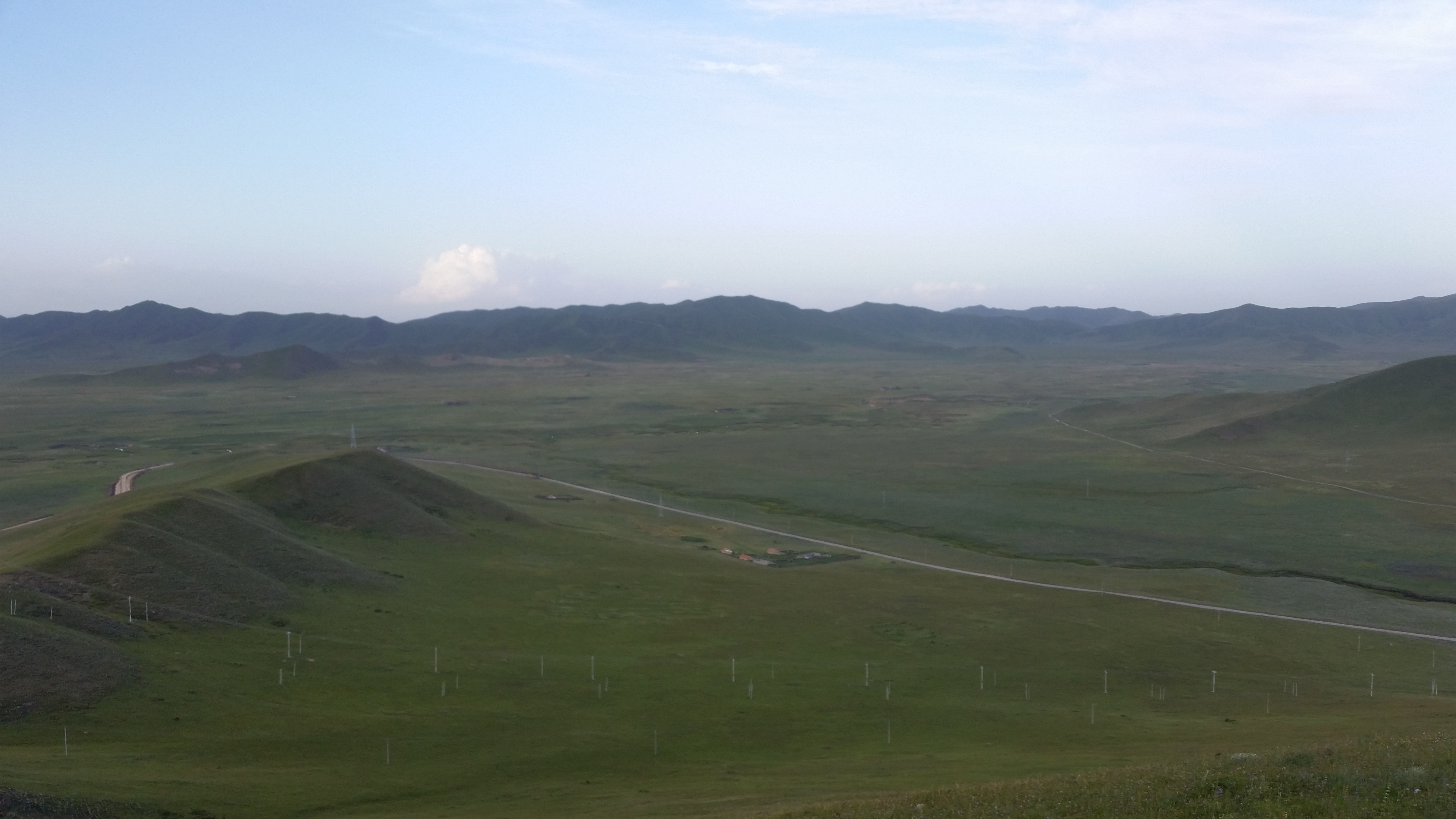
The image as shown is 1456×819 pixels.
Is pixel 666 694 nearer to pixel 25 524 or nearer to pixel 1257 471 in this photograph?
pixel 25 524

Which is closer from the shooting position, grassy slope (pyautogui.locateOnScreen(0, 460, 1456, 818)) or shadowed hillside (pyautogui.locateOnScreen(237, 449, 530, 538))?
grassy slope (pyautogui.locateOnScreen(0, 460, 1456, 818))

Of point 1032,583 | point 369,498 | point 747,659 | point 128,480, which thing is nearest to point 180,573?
point 369,498

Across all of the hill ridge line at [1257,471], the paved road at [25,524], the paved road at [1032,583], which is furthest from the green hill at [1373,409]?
the paved road at [25,524]

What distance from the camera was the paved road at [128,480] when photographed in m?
108

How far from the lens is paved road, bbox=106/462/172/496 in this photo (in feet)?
353

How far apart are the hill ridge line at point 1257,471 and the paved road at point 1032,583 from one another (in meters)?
50.2

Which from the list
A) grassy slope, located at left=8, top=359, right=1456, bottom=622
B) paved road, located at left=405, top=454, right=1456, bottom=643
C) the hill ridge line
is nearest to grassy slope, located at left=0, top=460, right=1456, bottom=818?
paved road, located at left=405, top=454, right=1456, bottom=643

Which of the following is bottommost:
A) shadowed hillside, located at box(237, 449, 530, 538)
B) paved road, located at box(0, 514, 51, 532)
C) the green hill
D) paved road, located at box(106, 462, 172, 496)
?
paved road, located at box(0, 514, 51, 532)

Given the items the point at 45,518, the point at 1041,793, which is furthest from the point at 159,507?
the point at 1041,793

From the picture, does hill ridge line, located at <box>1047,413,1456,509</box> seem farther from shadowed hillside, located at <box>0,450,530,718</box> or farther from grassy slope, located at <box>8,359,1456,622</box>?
shadowed hillside, located at <box>0,450,530,718</box>

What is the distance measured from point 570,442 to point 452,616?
339 feet

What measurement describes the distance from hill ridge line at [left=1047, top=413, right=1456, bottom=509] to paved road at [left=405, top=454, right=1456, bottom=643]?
50.2 m

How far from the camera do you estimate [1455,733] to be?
3167 centimetres

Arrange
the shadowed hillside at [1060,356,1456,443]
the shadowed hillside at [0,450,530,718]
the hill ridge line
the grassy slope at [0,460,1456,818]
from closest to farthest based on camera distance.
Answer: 1. the grassy slope at [0,460,1456,818]
2. the shadowed hillside at [0,450,530,718]
3. the hill ridge line
4. the shadowed hillside at [1060,356,1456,443]
